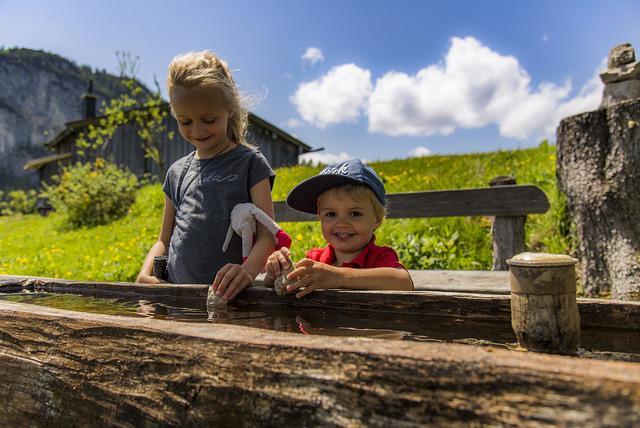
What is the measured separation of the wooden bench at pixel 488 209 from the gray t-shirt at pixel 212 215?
1.52 metres

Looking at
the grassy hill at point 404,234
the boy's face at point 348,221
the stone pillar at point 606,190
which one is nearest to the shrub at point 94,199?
the grassy hill at point 404,234

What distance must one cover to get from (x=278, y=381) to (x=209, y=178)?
1.79 m

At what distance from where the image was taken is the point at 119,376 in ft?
4.18

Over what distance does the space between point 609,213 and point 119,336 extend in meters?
3.62

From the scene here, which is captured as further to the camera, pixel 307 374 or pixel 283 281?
pixel 283 281

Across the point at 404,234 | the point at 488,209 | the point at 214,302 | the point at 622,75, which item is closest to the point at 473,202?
the point at 488,209

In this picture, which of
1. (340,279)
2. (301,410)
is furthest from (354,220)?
(301,410)

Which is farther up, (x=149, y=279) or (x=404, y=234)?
(x=404, y=234)

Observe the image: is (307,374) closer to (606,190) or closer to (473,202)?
(473,202)

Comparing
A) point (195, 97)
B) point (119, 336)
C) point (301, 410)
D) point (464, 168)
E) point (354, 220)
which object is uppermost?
point (464, 168)

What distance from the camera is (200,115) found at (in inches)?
99.6

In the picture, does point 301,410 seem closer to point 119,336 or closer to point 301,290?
point 119,336

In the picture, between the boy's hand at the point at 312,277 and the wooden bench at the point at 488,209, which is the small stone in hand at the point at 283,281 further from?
the wooden bench at the point at 488,209

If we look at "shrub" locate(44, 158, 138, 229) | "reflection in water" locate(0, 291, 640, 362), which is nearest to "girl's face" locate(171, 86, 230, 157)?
"reflection in water" locate(0, 291, 640, 362)
